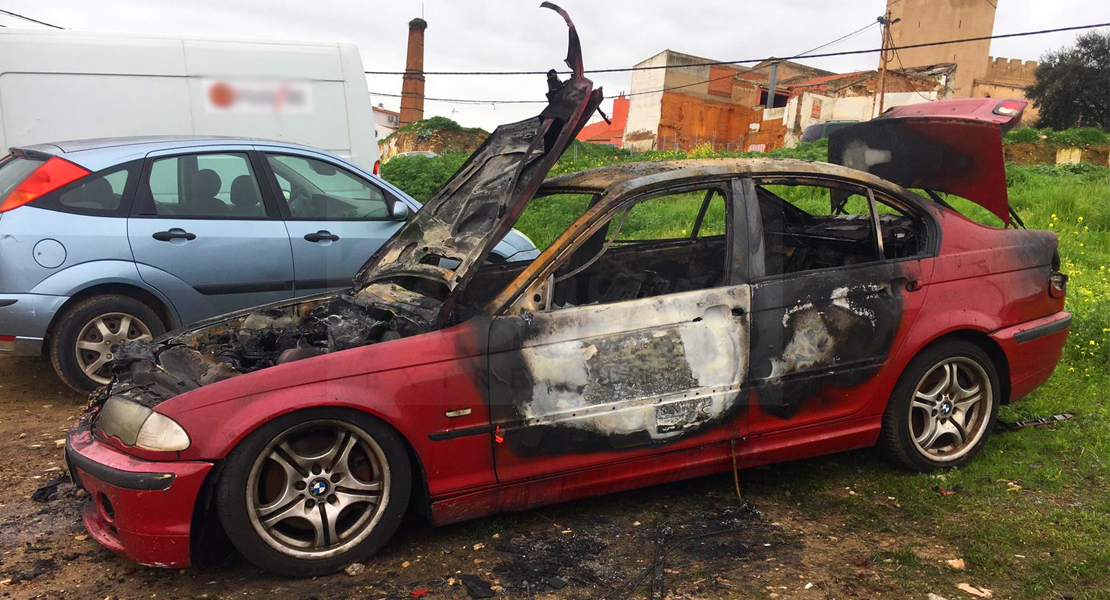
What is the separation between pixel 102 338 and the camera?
5129mm

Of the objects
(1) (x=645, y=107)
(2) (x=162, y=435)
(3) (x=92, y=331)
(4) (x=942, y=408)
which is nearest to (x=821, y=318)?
(4) (x=942, y=408)

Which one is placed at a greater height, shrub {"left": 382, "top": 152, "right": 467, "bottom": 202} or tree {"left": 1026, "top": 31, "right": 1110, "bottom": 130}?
tree {"left": 1026, "top": 31, "right": 1110, "bottom": 130}

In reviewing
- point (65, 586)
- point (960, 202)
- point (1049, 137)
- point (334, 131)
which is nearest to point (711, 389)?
point (65, 586)

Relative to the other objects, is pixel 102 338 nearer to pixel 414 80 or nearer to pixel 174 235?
pixel 174 235

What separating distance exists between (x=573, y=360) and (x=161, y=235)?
3.40 m

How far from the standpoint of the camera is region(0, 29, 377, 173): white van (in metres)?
7.94

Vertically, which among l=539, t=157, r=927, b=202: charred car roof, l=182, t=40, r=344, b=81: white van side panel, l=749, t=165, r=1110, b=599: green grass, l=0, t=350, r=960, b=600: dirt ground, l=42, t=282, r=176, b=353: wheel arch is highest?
l=182, t=40, r=344, b=81: white van side panel

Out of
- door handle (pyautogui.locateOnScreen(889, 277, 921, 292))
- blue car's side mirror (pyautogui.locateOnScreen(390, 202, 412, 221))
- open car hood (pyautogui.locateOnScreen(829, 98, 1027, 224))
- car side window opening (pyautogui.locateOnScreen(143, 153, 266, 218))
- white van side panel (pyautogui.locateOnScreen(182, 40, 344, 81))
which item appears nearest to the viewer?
door handle (pyautogui.locateOnScreen(889, 277, 921, 292))

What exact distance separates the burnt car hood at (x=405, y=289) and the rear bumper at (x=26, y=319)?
166 centimetres

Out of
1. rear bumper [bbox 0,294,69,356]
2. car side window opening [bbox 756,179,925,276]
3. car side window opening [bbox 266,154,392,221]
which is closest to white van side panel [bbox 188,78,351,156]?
car side window opening [bbox 266,154,392,221]

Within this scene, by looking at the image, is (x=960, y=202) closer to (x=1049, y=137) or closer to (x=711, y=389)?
(x=711, y=389)

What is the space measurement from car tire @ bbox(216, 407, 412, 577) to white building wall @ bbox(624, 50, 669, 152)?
4070cm

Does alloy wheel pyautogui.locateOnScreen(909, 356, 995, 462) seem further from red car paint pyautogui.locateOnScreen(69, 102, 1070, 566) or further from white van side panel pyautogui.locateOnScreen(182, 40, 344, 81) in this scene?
white van side panel pyautogui.locateOnScreen(182, 40, 344, 81)

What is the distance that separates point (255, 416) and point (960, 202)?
1207 centimetres
